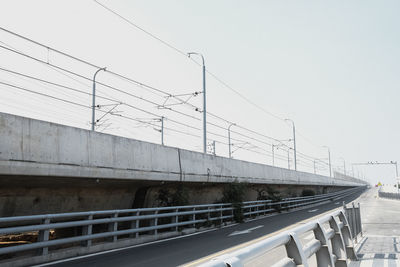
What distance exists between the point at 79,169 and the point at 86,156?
0.57m

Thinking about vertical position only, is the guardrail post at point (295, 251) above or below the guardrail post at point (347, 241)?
above

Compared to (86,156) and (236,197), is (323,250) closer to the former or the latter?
(86,156)

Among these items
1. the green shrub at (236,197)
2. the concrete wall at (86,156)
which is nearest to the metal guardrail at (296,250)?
the concrete wall at (86,156)

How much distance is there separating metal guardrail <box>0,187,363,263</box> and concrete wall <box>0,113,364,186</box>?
123 cm

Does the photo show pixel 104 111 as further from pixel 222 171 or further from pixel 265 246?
pixel 265 246

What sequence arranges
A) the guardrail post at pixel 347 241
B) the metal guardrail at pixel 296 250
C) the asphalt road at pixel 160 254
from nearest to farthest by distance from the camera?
Result: the metal guardrail at pixel 296 250
the guardrail post at pixel 347 241
the asphalt road at pixel 160 254

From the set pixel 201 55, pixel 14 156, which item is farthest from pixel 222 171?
pixel 14 156

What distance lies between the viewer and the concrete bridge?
9.18 m

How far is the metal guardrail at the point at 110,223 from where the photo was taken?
28.2 feet

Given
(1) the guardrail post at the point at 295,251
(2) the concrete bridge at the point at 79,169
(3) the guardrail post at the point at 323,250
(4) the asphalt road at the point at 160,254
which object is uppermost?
(2) the concrete bridge at the point at 79,169

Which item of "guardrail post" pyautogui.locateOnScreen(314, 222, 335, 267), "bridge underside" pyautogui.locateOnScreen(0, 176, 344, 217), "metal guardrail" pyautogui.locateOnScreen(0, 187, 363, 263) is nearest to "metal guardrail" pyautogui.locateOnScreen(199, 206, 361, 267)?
"guardrail post" pyautogui.locateOnScreen(314, 222, 335, 267)

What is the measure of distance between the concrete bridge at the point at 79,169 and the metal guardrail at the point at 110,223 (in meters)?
0.61

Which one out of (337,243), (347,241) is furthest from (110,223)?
(337,243)

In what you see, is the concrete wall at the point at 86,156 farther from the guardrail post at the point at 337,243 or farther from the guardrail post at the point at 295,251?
the guardrail post at the point at 295,251
